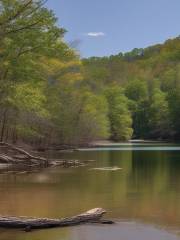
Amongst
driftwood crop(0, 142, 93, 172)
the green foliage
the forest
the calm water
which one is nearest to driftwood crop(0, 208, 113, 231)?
the calm water

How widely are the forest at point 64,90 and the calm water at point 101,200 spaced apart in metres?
6.45

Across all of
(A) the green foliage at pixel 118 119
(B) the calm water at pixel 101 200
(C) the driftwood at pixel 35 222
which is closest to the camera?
(B) the calm water at pixel 101 200

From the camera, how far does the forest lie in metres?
34.6

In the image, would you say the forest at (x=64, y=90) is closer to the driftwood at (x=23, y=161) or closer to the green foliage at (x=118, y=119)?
the green foliage at (x=118, y=119)

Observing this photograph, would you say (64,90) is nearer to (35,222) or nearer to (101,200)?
(101,200)

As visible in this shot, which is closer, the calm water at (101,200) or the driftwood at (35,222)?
the calm water at (101,200)

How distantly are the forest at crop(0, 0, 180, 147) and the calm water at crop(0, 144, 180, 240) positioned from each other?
6.45 metres

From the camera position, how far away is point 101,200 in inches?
758

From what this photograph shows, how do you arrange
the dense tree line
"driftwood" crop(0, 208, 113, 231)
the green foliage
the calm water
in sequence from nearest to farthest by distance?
the calm water < "driftwood" crop(0, 208, 113, 231) < the green foliage < the dense tree line

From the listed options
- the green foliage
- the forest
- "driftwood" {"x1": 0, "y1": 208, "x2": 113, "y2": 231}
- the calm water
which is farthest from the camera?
the green foliage

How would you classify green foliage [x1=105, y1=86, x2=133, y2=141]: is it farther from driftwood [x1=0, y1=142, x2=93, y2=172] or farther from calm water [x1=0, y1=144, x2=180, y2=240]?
calm water [x1=0, y1=144, x2=180, y2=240]

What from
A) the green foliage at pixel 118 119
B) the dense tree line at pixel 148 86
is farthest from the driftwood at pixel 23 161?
the green foliage at pixel 118 119

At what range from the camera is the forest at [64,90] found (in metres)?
34.6

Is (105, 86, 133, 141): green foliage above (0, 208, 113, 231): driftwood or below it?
above
